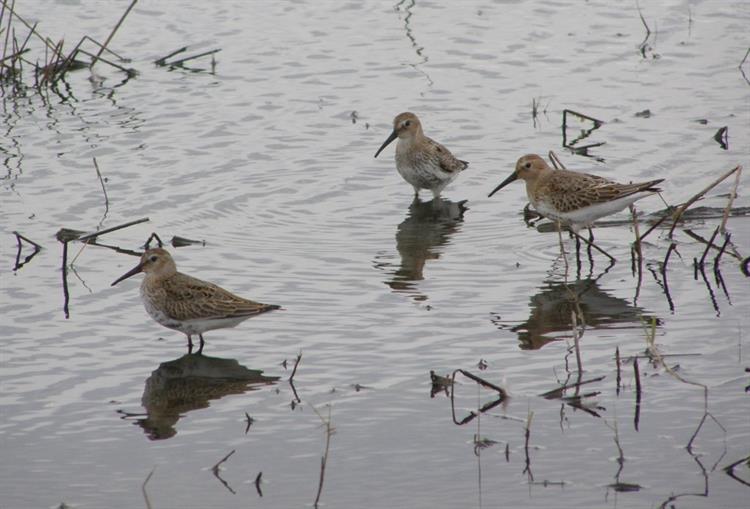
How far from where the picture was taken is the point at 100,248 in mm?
14125

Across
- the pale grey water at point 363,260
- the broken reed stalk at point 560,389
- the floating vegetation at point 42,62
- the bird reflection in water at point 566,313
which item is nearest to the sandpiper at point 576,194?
the pale grey water at point 363,260

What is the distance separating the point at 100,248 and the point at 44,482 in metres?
5.63

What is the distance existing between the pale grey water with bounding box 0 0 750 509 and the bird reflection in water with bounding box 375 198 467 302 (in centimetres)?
7

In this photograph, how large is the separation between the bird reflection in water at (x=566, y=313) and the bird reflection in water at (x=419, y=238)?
1257mm

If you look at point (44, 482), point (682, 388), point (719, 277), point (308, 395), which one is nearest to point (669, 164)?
point (719, 277)

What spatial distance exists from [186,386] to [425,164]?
687 centimetres

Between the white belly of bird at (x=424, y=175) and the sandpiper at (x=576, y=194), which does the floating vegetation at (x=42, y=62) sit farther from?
the sandpiper at (x=576, y=194)

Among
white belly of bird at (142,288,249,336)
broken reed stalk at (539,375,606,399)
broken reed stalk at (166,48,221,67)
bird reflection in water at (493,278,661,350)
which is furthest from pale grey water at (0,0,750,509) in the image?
broken reed stalk at (166,48,221,67)

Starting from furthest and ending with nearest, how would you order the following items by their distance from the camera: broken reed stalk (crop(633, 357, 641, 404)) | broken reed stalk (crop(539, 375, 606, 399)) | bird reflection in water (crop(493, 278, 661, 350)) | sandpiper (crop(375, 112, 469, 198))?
sandpiper (crop(375, 112, 469, 198)) < bird reflection in water (crop(493, 278, 661, 350)) < broken reed stalk (crop(539, 375, 606, 399)) < broken reed stalk (crop(633, 357, 641, 404))

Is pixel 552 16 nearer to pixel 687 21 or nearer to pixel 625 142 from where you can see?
pixel 687 21

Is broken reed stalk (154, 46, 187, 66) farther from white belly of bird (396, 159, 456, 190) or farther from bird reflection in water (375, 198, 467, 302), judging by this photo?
bird reflection in water (375, 198, 467, 302)

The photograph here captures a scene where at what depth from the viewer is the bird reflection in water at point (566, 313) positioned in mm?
11633

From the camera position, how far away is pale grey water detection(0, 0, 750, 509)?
905 centimetres

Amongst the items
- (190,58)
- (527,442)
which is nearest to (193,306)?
(527,442)
